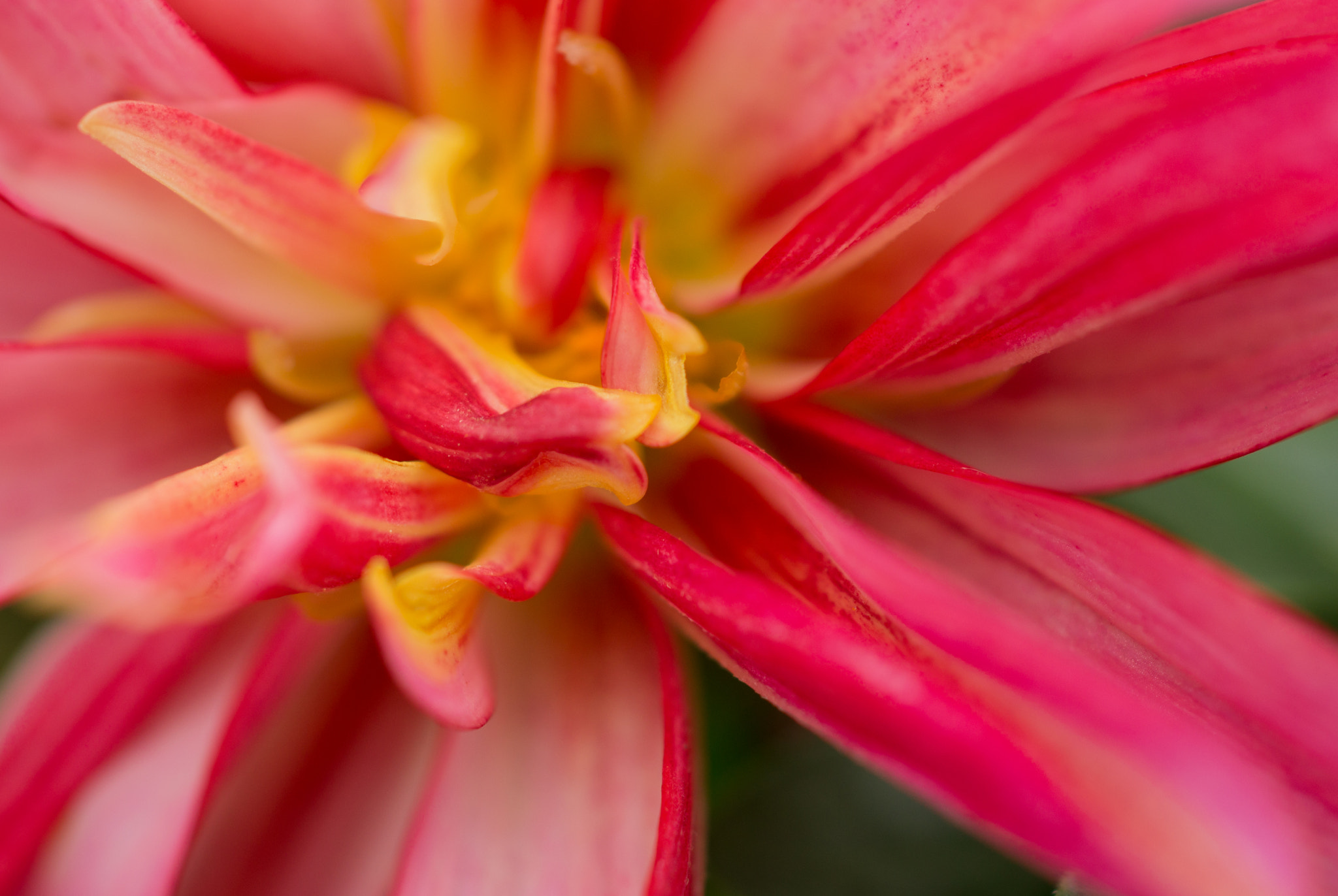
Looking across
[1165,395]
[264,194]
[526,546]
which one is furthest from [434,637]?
[1165,395]

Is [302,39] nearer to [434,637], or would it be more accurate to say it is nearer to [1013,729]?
[434,637]

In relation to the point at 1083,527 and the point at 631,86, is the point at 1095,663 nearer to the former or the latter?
the point at 1083,527

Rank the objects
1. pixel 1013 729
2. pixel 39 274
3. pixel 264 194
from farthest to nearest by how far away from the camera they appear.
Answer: pixel 39 274
pixel 264 194
pixel 1013 729

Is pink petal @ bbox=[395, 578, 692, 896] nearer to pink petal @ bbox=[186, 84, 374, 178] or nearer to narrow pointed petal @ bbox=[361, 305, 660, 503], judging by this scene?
narrow pointed petal @ bbox=[361, 305, 660, 503]

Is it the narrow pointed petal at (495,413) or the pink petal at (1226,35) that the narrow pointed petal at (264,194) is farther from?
the pink petal at (1226,35)

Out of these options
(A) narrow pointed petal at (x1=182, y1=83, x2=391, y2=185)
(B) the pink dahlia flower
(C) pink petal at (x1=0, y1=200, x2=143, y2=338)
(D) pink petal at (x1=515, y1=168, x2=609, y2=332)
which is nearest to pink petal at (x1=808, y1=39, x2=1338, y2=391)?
(B) the pink dahlia flower

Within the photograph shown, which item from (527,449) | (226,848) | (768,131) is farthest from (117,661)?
(768,131)

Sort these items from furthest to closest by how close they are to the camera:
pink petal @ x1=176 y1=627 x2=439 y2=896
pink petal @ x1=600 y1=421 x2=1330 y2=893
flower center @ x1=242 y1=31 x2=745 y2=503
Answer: pink petal @ x1=176 y1=627 x2=439 y2=896 < flower center @ x1=242 y1=31 x2=745 y2=503 < pink petal @ x1=600 y1=421 x2=1330 y2=893
